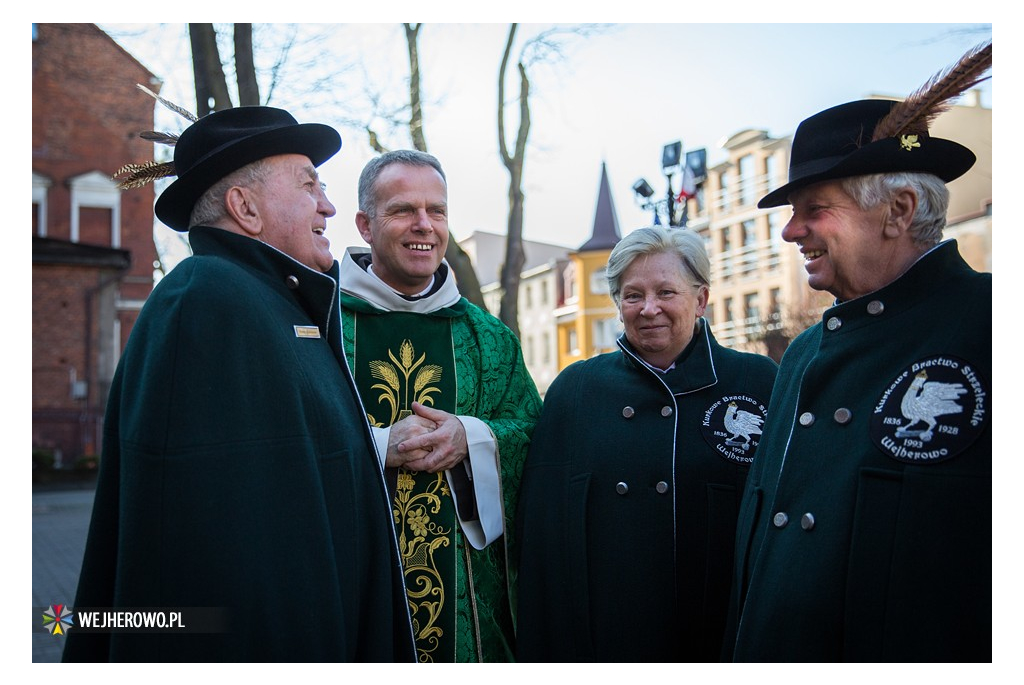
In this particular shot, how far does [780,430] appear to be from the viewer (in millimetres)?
2814

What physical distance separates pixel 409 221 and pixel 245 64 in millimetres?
3172

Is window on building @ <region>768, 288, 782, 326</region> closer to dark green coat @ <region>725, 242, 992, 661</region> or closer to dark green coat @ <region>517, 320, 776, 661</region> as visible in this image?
dark green coat @ <region>517, 320, 776, 661</region>

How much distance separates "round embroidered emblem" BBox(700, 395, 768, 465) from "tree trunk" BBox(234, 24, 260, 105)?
3.60m

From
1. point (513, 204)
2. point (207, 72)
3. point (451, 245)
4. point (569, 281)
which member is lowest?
point (451, 245)

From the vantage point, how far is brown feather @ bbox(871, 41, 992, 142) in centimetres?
242

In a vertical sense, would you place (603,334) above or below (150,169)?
above

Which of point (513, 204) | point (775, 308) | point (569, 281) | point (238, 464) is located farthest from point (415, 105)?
point (569, 281)

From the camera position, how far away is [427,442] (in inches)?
124

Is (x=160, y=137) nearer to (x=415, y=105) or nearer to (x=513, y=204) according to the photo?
(x=415, y=105)

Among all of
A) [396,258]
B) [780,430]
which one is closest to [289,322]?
[396,258]

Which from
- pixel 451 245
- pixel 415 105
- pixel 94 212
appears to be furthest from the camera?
pixel 94 212

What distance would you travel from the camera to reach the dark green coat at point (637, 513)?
321 cm

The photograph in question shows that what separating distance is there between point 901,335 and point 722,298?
99.0 feet

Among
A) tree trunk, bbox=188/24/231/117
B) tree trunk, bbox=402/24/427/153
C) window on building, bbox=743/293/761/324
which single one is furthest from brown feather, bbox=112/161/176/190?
window on building, bbox=743/293/761/324
